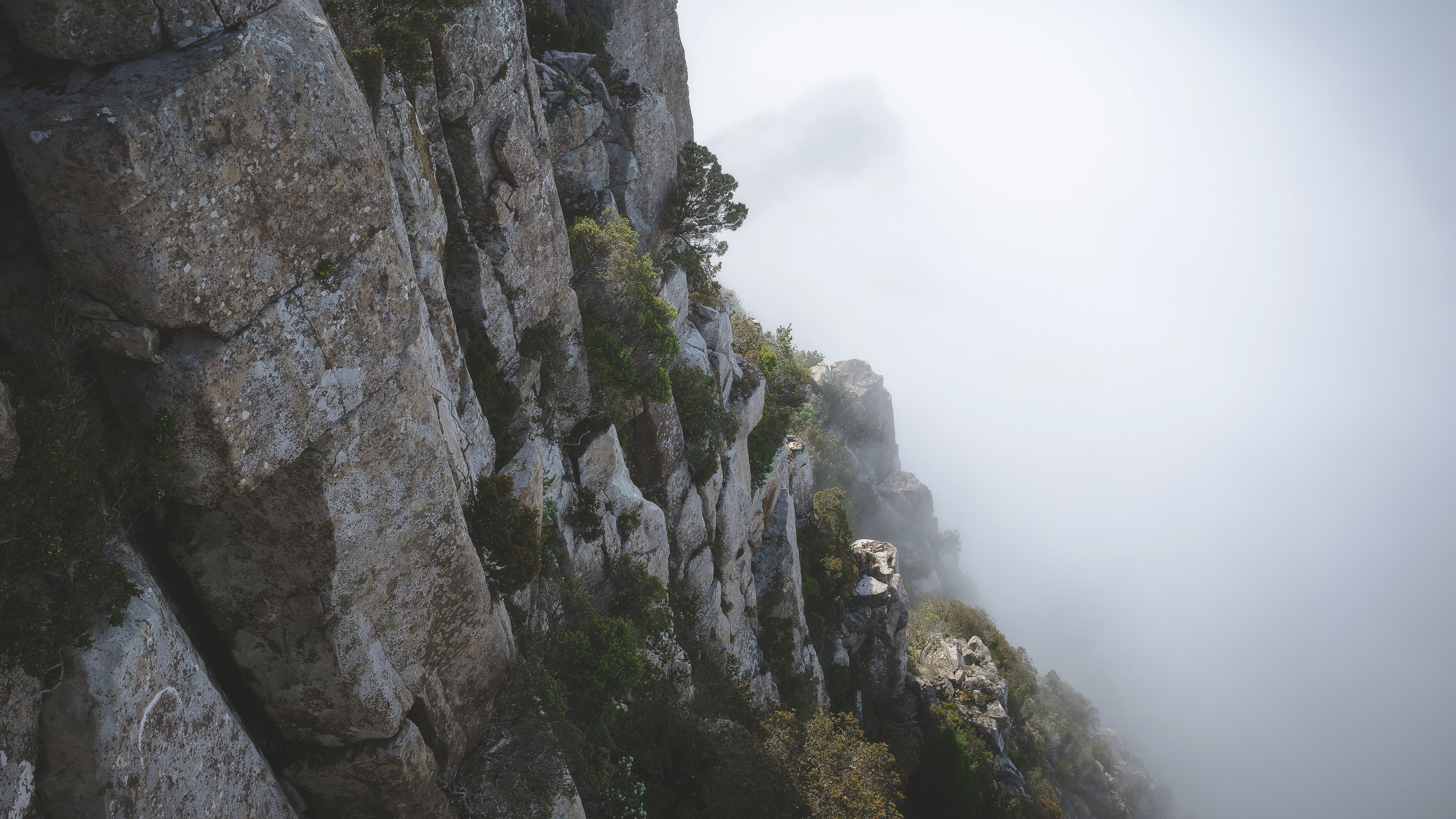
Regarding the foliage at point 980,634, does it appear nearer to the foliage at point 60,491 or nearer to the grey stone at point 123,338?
the foliage at point 60,491

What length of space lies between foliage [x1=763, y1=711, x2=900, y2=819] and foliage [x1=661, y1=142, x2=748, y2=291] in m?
19.6

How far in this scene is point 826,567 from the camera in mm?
39344

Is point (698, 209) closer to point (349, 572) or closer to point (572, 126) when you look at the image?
point (572, 126)

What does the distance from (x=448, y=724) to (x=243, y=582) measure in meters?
5.30

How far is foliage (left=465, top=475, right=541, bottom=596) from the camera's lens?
14266 mm

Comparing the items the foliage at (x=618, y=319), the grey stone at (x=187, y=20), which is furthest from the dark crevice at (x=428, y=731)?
the grey stone at (x=187, y=20)

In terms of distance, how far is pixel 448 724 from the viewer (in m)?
13.5

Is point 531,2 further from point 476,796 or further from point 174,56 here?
point 476,796

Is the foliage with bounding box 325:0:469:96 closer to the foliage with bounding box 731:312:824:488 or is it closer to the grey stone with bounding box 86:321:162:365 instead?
the grey stone with bounding box 86:321:162:365

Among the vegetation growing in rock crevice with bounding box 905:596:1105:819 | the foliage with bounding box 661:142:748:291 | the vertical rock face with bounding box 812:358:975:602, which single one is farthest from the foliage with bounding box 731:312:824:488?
the vertical rock face with bounding box 812:358:975:602

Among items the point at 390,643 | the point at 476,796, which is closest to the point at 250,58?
the point at 390,643

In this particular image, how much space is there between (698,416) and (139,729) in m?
19.6

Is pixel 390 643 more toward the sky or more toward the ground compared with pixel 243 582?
more toward the ground

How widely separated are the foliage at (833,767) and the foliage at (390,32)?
2203 centimetres
